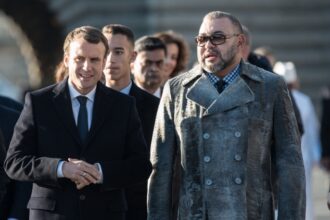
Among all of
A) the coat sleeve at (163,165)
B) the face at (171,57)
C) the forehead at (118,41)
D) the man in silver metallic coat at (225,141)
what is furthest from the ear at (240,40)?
the face at (171,57)

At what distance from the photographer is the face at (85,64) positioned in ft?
25.3

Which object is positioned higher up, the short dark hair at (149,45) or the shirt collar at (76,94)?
the short dark hair at (149,45)

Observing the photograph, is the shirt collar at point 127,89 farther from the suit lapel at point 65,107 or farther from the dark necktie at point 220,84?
the dark necktie at point 220,84

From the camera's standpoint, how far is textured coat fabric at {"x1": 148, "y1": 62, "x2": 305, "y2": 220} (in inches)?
290

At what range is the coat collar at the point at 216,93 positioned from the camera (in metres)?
7.43

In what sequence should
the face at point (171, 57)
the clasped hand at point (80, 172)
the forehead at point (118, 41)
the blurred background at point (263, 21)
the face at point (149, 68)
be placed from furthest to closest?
the blurred background at point (263, 21) < the face at point (171, 57) < the face at point (149, 68) < the forehead at point (118, 41) < the clasped hand at point (80, 172)

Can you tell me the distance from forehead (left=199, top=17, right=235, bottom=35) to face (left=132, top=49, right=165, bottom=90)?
93.4 inches

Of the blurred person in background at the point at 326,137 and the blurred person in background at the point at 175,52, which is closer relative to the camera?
the blurred person in background at the point at 175,52

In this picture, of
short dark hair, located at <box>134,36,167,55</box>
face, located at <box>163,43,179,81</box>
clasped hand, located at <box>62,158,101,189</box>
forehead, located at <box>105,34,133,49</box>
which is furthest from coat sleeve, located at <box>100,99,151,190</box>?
face, located at <box>163,43,179,81</box>

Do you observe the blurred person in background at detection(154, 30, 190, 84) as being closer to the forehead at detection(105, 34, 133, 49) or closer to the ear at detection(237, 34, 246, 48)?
the forehead at detection(105, 34, 133, 49)

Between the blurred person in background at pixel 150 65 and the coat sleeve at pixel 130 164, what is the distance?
203 centimetres

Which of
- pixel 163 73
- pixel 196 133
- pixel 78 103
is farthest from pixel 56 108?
pixel 163 73

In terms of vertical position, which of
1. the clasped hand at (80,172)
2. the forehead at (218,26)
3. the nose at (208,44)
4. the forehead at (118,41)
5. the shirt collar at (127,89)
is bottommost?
the clasped hand at (80,172)

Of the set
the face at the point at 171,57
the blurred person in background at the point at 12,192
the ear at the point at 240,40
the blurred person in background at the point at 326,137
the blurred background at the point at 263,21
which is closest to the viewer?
the ear at the point at 240,40
